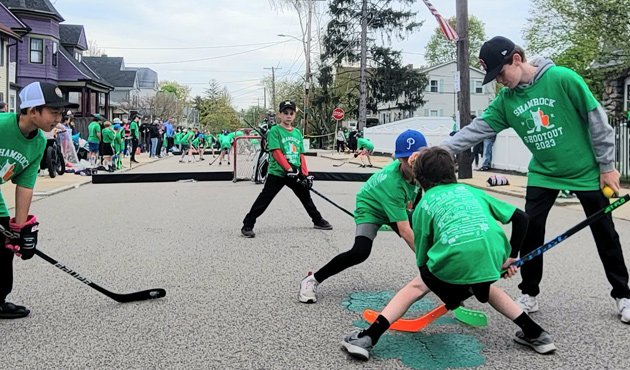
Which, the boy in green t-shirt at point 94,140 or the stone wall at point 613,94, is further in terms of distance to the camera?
the stone wall at point 613,94

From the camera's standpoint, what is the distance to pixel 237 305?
4820mm

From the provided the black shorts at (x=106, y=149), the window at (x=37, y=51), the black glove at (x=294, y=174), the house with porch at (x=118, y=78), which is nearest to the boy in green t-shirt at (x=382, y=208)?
the black glove at (x=294, y=174)

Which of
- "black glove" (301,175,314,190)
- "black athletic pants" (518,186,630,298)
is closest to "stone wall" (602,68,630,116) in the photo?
"black glove" (301,175,314,190)

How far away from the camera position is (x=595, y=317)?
4.42 m

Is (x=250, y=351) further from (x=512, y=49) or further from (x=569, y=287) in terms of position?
(x=569, y=287)

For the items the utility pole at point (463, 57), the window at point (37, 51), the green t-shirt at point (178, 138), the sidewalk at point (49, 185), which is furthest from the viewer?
the window at point (37, 51)

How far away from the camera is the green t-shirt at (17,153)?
4109mm

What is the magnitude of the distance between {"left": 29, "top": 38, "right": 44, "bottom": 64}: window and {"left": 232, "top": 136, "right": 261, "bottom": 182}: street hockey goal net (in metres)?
25.1

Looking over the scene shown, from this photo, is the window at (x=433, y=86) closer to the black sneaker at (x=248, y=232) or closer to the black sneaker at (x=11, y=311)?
the black sneaker at (x=248, y=232)

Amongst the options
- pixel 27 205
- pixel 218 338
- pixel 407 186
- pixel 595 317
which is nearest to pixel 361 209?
pixel 407 186

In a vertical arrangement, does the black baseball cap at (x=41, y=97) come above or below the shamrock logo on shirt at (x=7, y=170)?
above

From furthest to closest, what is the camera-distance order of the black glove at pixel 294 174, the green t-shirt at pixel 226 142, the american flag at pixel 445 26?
the green t-shirt at pixel 226 142 → the american flag at pixel 445 26 → the black glove at pixel 294 174

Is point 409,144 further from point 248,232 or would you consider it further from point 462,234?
point 248,232

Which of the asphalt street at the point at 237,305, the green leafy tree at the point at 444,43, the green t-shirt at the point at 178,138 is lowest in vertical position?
the asphalt street at the point at 237,305
